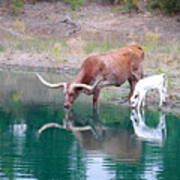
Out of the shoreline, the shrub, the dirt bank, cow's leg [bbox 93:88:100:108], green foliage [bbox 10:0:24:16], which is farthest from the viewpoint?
green foliage [bbox 10:0:24:16]

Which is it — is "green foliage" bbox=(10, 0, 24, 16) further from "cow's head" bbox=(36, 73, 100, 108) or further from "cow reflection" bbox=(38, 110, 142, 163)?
"cow reflection" bbox=(38, 110, 142, 163)

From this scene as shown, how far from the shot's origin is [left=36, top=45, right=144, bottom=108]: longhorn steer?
1369 centimetres

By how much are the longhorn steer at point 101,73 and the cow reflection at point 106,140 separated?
3.48 feet

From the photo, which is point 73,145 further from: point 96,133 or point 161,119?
point 161,119

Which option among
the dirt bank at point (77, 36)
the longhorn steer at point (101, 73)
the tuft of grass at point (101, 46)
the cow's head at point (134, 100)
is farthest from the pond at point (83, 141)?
the tuft of grass at point (101, 46)

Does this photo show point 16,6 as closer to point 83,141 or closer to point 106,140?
point 106,140

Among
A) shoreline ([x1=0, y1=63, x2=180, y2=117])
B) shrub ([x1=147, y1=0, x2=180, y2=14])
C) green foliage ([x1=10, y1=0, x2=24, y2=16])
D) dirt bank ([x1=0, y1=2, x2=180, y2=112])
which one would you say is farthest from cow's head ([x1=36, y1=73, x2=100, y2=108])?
green foliage ([x1=10, y1=0, x2=24, y2=16])

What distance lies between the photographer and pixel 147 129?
11875 mm

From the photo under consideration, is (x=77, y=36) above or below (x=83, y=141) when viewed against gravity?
above

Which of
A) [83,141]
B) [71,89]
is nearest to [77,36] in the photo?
[71,89]

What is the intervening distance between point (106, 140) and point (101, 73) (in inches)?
146

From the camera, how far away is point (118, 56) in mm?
14852

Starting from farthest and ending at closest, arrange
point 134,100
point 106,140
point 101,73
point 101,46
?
1. point 101,46
2. point 134,100
3. point 101,73
4. point 106,140

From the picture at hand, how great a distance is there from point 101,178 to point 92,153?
1.53 metres
